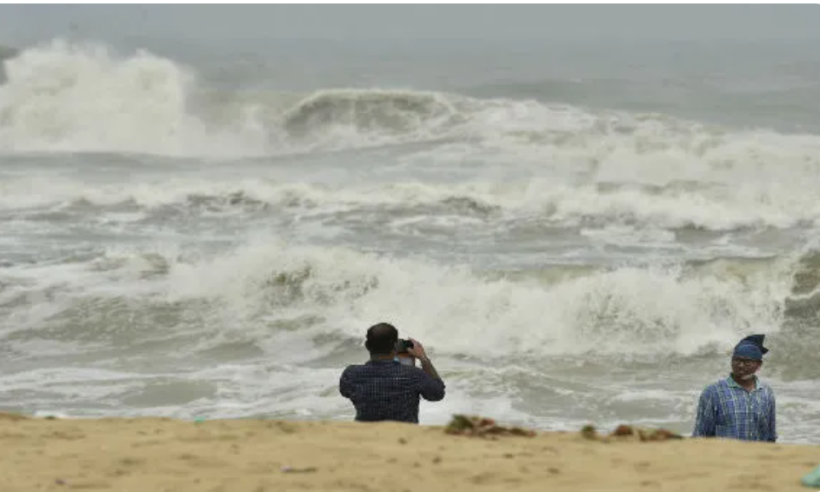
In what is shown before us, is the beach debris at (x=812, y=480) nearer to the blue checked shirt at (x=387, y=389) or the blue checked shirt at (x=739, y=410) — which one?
the blue checked shirt at (x=739, y=410)

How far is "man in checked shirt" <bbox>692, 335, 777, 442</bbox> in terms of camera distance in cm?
698

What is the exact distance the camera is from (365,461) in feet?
21.1

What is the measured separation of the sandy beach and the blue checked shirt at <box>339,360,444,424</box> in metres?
0.18

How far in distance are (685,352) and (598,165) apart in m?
15.7

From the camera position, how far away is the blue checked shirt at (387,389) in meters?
7.24

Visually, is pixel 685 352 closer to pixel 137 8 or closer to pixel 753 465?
pixel 753 465

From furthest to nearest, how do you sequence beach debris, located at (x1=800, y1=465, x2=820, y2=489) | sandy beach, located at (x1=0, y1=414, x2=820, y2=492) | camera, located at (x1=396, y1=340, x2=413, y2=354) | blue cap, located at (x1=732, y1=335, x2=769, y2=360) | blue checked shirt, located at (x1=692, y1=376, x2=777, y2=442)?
camera, located at (x1=396, y1=340, x2=413, y2=354) → blue checked shirt, located at (x1=692, y1=376, x2=777, y2=442) → blue cap, located at (x1=732, y1=335, x2=769, y2=360) → sandy beach, located at (x1=0, y1=414, x2=820, y2=492) → beach debris, located at (x1=800, y1=465, x2=820, y2=489)

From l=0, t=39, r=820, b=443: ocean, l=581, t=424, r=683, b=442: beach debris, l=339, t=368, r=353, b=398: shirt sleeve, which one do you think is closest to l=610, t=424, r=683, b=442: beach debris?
l=581, t=424, r=683, b=442: beach debris

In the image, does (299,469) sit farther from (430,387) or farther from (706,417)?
(706,417)

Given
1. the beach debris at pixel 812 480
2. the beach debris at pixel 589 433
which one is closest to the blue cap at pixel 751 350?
the beach debris at pixel 589 433

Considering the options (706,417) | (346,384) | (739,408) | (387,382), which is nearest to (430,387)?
(387,382)

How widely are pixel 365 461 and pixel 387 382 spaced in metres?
0.92

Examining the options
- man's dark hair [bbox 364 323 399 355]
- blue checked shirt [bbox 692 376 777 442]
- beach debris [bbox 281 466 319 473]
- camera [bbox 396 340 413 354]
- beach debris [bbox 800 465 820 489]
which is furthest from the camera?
camera [bbox 396 340 413 354]

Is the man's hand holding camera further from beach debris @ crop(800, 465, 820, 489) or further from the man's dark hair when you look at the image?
beach debris @ crop(800, 465, 820, 489)
